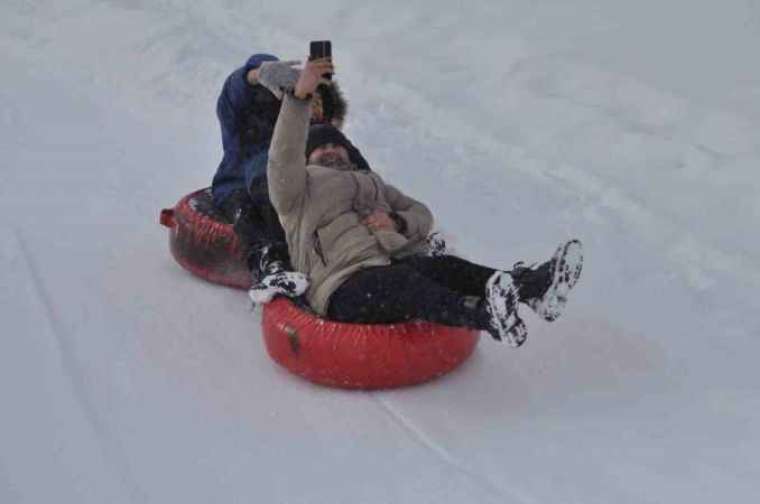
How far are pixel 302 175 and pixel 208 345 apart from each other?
66 cm

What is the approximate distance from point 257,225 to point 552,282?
1.21m

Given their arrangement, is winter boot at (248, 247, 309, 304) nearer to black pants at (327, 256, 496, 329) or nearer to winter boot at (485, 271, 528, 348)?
black pants at (327, 256, 496, 329)

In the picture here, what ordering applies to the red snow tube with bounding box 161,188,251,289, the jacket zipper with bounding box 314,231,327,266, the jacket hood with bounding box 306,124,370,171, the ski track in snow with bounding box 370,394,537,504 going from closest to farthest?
the ski track in snow with bounding box 370,394,537,504, the jacket zipper with bounding box 314,231,327,266, the jacket hood with bounding box 306,124,370,171, the red snow tube with bounding box 161,188,251,289

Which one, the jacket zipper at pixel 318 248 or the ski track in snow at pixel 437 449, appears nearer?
the ski track in snow at pixel 437 449

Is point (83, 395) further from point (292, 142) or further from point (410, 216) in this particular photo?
point (410, 216)

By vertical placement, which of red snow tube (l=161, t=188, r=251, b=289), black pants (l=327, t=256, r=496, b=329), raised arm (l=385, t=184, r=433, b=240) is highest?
raised arm (l=385, t=184, r=433, b=240)

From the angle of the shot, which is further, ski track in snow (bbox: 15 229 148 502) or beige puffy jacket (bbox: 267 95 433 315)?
beige puffy jacket (bbox: 267 95 433 315)

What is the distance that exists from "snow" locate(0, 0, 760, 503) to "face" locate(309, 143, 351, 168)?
24.1 inches

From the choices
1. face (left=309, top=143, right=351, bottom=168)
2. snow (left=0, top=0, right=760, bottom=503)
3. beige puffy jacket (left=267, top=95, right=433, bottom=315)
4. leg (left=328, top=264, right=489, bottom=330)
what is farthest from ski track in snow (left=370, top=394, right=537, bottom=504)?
face (left=309, top=143, right=351, bottom=168)

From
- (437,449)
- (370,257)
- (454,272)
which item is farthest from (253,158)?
(437,449)

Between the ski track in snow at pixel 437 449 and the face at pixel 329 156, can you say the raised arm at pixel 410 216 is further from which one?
the ski track in snow at pixel 437 449

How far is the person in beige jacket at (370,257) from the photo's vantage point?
2.88m

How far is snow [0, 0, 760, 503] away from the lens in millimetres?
2670

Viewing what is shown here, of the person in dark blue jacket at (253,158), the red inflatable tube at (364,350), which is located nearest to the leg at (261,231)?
the person in dark blue jacket at (253,158)
